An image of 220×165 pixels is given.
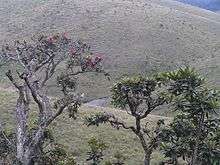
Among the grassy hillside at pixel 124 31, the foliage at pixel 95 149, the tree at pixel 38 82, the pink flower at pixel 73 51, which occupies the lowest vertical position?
the grassy hillside at pixel 124 31

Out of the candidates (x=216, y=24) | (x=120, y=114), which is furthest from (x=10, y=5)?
(x=120, y=114)

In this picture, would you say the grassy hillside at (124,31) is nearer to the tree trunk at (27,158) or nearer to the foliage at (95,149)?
the foliage at (95,149)

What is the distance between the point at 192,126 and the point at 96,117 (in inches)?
153

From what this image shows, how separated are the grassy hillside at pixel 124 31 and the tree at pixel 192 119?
1278 inches

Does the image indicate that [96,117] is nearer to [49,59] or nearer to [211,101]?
[49,59]

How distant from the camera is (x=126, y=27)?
72.1 m

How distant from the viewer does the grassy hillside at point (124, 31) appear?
60.7m

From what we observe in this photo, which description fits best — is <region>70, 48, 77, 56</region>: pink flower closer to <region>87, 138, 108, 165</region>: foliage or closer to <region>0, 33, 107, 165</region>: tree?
<region>0, 33, 107, 165</region>: tree

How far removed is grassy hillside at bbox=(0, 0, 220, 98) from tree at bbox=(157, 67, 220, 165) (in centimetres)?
3246

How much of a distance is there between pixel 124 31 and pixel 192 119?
5268cm

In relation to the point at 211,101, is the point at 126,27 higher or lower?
lower

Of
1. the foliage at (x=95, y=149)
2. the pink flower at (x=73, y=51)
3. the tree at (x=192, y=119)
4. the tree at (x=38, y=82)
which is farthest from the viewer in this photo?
the foliage at (x=95, y=149)

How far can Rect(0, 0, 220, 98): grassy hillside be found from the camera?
6072 cm

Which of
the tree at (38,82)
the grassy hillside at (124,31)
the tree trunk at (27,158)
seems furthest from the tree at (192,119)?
the grassy hillside at (124,31)
